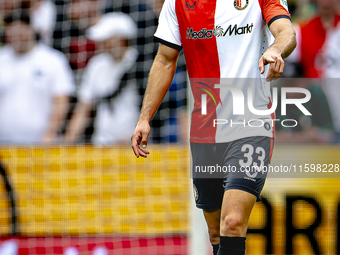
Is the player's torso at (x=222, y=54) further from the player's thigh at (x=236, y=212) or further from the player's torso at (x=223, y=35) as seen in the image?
the player's thigh at (x=236, y=212)

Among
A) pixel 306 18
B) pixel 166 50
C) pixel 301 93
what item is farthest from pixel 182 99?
pixel 166 50

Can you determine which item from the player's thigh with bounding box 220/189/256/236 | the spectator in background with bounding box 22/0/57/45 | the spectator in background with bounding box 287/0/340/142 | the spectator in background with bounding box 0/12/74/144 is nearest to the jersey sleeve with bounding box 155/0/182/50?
the player's thigh with bounding box 220/189/256/236

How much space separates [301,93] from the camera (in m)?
5.04

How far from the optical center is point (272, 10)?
9.14 ft

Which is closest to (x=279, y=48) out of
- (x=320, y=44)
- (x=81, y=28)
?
(x=320, y=44)

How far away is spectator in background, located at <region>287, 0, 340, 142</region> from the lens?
5.26 meters

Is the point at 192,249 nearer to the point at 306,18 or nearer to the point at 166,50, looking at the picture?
the point at 166,50

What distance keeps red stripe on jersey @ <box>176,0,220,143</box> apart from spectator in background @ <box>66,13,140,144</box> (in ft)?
7.84

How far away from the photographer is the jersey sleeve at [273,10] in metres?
2.74

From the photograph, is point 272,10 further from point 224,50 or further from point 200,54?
point 200,54

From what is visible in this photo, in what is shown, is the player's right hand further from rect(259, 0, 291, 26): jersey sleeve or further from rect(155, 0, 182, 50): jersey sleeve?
rect(259, 0, 291, 26): jersey sleeve

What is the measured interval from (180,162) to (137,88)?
96 centimetres

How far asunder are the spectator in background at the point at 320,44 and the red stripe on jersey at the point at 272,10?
2513 mm

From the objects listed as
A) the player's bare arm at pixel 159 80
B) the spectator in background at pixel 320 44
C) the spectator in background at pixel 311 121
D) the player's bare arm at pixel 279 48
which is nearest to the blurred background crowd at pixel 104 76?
the spectator in background at pixel 320 44
